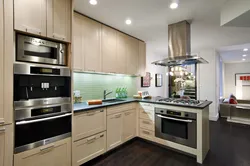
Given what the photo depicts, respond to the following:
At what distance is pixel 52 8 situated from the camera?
5.84ft

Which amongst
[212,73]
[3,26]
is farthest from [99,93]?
[212,73]

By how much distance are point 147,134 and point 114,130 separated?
0.84m

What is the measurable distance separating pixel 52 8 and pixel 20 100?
48.2 inches

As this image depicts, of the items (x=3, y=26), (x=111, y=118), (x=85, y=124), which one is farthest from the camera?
(x=111, y=118)

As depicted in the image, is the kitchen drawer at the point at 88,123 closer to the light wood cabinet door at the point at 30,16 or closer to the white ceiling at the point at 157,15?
the light wood cabinet door at the point at 30,16

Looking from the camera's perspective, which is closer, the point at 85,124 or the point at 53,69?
the point at 53,69

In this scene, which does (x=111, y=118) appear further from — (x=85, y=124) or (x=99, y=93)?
(x=99, y=93)

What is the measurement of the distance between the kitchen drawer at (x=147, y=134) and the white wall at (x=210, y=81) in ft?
10.3

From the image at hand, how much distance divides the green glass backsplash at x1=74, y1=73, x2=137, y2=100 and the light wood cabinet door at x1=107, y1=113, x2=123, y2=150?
76cm

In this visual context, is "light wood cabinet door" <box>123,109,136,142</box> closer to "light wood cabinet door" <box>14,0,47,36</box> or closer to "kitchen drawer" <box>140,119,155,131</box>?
"kitchen drawer" <box>140,119,155,131</box>

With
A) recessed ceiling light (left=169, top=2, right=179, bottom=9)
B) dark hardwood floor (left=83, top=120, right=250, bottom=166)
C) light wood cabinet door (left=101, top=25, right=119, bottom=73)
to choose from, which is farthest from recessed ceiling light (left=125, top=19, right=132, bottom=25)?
dark hardwood floor (left=83, top=120, right=250, bottom=166)

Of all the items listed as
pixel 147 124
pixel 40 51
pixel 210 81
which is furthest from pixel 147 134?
pixel 210 81

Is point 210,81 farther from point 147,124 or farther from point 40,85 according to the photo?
point 40,85

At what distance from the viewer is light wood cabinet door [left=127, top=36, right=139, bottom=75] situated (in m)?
3.54
